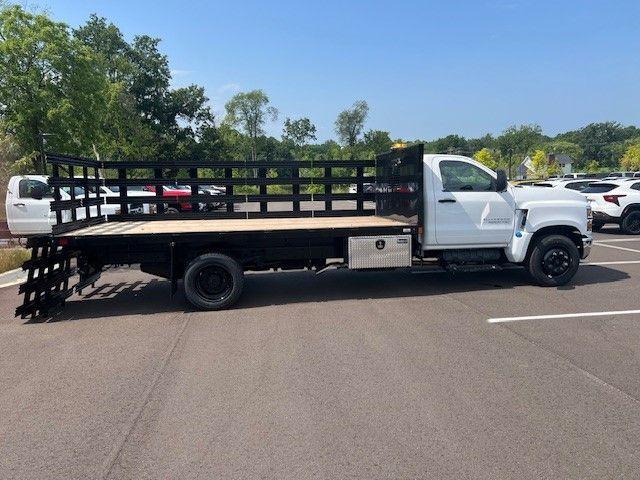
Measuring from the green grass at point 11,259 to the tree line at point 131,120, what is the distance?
455cm

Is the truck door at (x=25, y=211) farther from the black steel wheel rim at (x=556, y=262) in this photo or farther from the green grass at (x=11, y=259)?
the black steel wheel rim at (x=556, y=262)

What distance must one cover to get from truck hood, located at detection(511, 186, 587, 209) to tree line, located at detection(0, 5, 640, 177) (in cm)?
116

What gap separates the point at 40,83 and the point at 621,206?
19.5m

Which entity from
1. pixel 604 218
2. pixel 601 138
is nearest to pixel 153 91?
pixel 604 218

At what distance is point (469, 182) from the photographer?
762 cm

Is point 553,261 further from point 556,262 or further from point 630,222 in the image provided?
point 630,222

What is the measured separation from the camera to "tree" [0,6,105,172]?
1451 cm

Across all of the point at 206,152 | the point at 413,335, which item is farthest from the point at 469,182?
the point at 206,152

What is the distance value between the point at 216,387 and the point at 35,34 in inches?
616

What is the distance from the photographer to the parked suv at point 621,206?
50.3 ft

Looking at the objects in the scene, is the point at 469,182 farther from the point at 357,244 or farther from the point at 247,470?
the point at 247,470

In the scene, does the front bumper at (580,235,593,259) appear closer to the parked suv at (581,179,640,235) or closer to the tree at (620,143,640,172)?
the parked suv at (581,179,640,235)

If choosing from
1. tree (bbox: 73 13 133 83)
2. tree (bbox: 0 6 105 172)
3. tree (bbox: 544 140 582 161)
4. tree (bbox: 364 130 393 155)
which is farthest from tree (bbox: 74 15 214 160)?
tree (bbox: 544 140 582 161)

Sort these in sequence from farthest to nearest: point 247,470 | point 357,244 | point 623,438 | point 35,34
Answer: point 35,34
point 357,244
point 623,438
point 247,470
